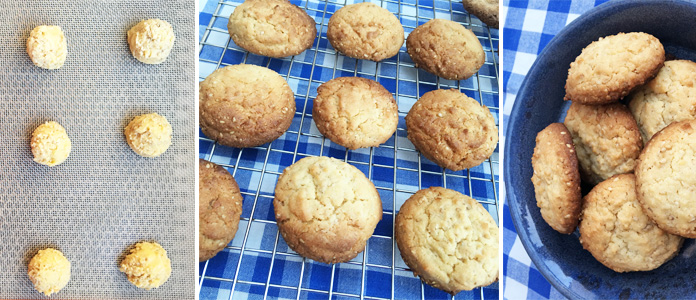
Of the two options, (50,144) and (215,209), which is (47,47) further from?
(215,209)

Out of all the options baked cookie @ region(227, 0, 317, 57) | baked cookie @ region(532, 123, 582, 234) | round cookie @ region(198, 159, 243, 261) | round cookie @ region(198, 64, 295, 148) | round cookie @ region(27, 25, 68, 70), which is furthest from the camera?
baked cookie @ region(227, 0, 317, 57)

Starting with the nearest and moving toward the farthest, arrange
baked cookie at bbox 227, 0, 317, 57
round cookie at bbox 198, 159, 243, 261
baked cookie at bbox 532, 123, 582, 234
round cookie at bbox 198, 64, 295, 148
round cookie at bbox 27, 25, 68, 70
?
round cookie at bbox 27, 25, 68, 70
baked cookie at bbox 532, 123, 582, 234
round cookie at bbox 198, 159, 243, 261
round cookie at bbox 198, 64, 295, 148
baked cookie at bbox 227, 0, 317, 57

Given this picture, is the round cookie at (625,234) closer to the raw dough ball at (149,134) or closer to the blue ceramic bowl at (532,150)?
the blue ceramic bowl at (532,150)

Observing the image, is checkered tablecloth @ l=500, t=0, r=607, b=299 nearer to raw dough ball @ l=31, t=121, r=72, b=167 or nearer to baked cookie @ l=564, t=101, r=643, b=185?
baked cookie @ l=564, t=101, r=643, b=185

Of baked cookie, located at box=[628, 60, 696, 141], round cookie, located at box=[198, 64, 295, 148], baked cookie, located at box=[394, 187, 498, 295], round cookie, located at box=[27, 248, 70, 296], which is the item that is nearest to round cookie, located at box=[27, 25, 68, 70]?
round cookie, located at box=[27, 248, 70, 296]

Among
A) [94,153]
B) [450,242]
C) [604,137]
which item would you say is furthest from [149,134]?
[604,137]

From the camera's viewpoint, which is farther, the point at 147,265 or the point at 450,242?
the point at 450,242
